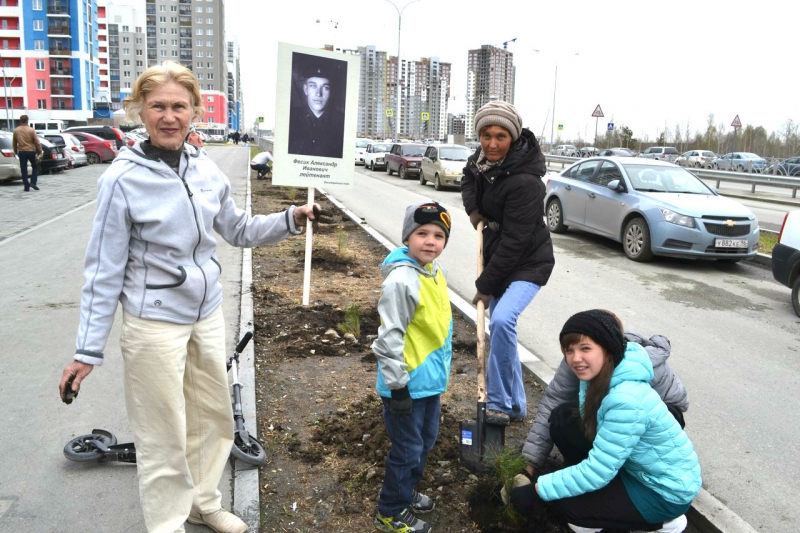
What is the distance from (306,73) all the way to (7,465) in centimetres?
444

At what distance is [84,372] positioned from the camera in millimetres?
2523

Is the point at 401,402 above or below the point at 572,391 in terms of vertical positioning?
above

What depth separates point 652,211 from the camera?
34.6 feet

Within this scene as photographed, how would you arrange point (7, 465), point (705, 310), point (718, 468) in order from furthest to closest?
point (705, 310) < point (718, 468) < point (7, 465)

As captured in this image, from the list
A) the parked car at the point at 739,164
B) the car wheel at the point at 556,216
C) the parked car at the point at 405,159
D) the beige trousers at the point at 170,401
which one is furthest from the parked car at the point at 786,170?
the beige trousers at the point at 170,401

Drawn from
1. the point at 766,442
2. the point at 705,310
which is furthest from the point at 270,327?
the point at 705,310

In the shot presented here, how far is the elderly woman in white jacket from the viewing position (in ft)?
8.37

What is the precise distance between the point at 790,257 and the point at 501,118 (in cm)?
559

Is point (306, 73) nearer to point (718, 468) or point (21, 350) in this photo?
point (21, 350)

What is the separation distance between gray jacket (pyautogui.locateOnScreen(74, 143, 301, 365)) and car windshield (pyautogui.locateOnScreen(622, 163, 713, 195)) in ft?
33.0

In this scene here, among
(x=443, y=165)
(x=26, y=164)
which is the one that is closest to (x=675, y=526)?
(x=26, y=164)

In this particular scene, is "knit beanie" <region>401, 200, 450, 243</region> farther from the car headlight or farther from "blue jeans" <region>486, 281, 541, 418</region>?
the car headlight

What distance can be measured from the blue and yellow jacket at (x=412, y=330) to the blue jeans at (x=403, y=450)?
0.34 ft

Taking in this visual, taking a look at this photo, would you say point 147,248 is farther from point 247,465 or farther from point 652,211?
point 652,211
